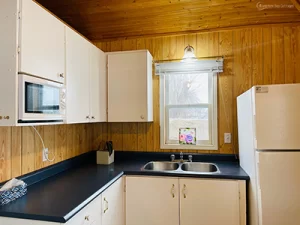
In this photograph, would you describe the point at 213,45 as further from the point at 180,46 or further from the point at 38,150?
the point at 38,150

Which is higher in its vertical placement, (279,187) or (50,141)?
(50,141)

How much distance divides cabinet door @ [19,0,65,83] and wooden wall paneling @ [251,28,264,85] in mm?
2011

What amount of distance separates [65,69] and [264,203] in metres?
Result: 1.84

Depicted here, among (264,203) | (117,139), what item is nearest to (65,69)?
(117,139)

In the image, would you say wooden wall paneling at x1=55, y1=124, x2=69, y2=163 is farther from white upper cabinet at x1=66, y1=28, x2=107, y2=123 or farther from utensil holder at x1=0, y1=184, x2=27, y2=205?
utensil holder at x1=0, y1=184, x2=27, y2=205

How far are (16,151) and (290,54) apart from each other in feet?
9.25

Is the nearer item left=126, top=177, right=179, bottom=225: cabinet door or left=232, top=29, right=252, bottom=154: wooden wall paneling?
left=126, top=177, right=179, bottom=225: cabinet door

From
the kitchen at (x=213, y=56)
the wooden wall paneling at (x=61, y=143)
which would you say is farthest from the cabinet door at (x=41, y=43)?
the wooden wall paneling at (x=61, y=143)

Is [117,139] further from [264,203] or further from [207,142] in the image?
[264,203]

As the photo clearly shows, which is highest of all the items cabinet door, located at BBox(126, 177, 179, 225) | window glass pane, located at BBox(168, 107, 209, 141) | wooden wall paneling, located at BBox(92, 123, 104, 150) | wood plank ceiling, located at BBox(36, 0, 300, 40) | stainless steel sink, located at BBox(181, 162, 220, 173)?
wood plank ceiling, located at BBox(36, 0, 300, 40)

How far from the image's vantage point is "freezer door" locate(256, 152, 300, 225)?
1.56 metres

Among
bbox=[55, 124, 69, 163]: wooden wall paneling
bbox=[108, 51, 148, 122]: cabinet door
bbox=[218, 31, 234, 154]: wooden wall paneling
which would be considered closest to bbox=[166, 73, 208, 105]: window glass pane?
bbox=[218, 31, 234, 154]: wooden wall paneling

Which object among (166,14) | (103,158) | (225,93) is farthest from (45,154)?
(225,93)

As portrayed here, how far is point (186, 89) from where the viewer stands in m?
2.66
